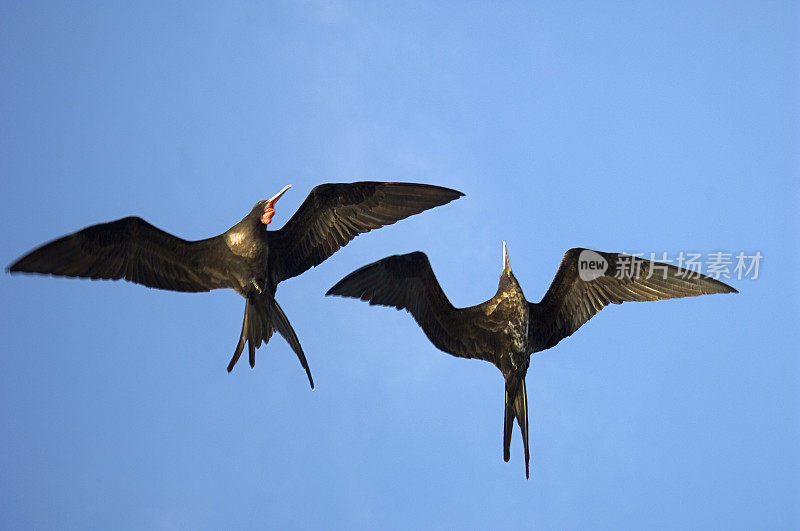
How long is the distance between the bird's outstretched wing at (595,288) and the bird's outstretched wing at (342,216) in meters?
1.36

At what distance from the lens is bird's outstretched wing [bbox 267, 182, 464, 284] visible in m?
11.9

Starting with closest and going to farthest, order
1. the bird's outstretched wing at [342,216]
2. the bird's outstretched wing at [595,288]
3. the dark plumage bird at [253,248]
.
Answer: the dark plumage bird at [253,248], the bird's outstretched wing at [595,288], the bird's outstretched wing at [342,216]

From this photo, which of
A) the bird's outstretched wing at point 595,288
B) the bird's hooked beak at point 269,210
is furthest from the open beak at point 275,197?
the bird's outstretched wing at point 595,288

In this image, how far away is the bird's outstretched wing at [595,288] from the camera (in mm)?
11773

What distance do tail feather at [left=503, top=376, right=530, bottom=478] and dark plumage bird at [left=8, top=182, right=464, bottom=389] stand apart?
1854mm

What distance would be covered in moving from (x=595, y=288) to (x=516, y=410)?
1.38 meters

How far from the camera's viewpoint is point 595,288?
39.0 ft

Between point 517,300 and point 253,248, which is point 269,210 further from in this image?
point 517,300

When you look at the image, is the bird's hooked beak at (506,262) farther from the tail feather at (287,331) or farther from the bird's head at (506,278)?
the tail feather at (287,331)

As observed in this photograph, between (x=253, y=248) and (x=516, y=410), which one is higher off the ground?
(x=253, y=248)

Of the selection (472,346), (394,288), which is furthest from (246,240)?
(472,346)

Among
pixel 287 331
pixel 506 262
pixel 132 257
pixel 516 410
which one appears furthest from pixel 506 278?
pixel 132 257

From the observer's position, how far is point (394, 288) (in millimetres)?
11453

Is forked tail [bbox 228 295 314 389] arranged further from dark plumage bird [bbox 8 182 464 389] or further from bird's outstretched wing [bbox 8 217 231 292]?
bird's outstretched wing [bbox 8 217 231 292]
